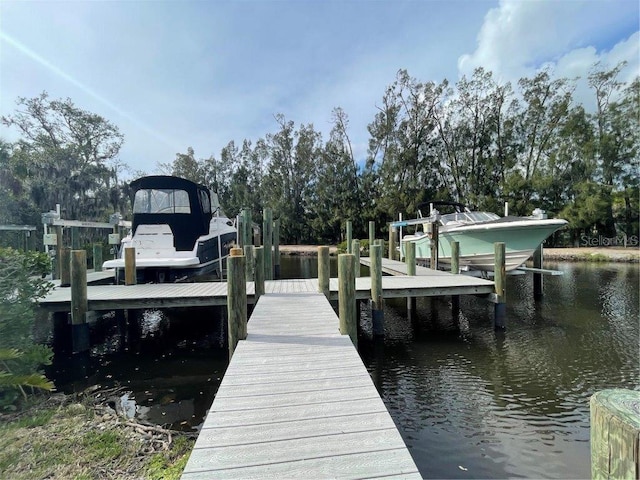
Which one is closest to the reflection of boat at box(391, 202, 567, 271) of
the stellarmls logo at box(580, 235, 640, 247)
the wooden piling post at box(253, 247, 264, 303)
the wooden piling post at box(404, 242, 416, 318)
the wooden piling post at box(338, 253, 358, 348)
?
the wooden piling post at box(404, 242, 416, 318)

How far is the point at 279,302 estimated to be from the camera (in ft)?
20.8

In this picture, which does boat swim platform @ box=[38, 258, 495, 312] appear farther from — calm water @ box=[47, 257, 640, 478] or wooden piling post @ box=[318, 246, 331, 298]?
calm water @ box=[47, 257, 640, 478]

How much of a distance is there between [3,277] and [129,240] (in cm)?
545

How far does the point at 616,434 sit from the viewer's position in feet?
3.92

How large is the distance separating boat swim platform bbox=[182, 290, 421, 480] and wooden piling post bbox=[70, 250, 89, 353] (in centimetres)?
379

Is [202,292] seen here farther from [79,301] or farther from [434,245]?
[434,245]

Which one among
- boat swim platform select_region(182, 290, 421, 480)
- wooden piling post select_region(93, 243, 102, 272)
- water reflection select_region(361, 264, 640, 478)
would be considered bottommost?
water reflection select_region(361, 264, 640, 478)

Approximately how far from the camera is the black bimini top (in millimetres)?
9812

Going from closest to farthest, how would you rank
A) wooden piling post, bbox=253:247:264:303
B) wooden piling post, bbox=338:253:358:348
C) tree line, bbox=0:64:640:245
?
wooden piling post, bbox=338:253:358:348 → wooden piling post, bbox=253:247:264:303 → tree line, bbox=0:64:640:245

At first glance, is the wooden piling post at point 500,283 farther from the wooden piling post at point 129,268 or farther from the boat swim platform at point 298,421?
the wooden piling post at point 129,268

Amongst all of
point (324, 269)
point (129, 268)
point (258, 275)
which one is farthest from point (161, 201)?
point (324, 269)

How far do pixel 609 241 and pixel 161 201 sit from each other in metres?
30.7

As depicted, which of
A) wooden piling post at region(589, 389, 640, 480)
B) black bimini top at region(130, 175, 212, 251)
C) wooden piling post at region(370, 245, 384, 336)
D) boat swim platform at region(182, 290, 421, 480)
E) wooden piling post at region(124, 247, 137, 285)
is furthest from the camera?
black bimini top at region(130, 175, 212, 251)

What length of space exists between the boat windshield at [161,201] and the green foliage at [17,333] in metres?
5.18
